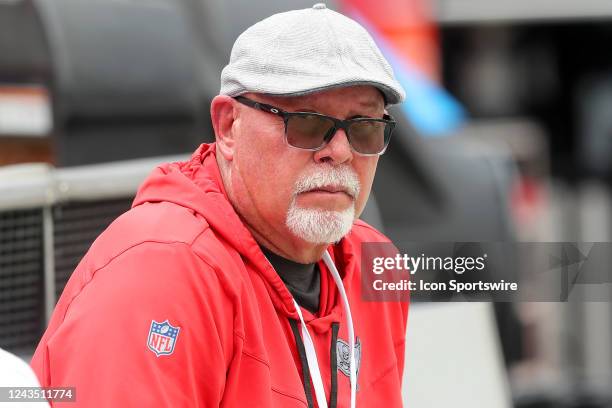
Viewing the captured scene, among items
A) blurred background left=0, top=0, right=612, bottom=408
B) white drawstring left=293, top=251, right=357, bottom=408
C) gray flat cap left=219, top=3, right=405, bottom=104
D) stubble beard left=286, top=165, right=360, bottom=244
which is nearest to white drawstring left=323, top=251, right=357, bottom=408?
white drawstring left=293, top=251, right=357, bottom=408

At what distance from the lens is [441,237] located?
570 centimetres

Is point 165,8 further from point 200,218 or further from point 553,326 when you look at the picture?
point 553,326

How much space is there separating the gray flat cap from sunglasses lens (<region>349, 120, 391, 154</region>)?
0.25 feet

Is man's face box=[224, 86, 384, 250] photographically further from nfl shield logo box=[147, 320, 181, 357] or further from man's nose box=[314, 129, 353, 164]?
nfl shield logo box=[147, 320, 181, 357]

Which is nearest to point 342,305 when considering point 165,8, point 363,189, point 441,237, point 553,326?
point 363,189

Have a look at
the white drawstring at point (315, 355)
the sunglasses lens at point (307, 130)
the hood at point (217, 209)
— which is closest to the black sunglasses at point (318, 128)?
the sunglasses lens at point (307, 130)

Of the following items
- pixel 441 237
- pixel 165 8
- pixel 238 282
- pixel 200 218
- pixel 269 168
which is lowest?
pixel 238 282

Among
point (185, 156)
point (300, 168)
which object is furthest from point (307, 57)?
point (185, 156)

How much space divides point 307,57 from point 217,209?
33 cm

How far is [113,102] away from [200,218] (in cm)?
260

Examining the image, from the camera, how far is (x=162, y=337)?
1.88 m

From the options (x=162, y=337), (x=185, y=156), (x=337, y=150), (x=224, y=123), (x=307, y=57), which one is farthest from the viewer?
(x=185, y=156)

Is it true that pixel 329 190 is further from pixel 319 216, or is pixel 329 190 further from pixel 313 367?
pixel 313 367

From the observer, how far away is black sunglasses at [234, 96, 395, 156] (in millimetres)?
2148
